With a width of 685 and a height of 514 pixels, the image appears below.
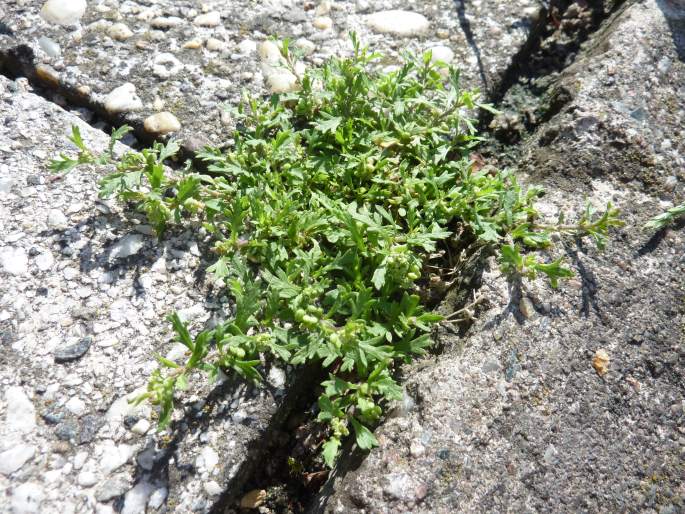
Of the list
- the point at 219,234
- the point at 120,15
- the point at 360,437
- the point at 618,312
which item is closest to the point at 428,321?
the point at 360,437

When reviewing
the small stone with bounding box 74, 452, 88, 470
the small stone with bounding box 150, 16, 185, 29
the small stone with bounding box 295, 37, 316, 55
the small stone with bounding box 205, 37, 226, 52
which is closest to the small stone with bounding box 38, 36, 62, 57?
the small stone with bounding box 150, 16, 185, 29

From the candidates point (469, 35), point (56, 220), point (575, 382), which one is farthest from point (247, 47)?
point (575, 382)

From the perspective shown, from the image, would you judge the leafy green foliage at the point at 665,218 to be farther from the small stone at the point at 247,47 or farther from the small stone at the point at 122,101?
the small stone at the point at 122,101

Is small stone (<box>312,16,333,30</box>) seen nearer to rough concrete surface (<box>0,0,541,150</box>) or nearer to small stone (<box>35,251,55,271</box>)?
rough concrete surface (<box>0,0,541,150</box>)

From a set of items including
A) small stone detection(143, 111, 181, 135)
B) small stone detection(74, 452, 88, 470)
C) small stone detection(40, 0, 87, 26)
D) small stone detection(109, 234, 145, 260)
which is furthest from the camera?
small stone detection(40, 0, 87, 26)

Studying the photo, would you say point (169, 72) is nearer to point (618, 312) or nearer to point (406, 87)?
point (406, 87)

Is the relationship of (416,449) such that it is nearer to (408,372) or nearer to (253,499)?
(408,372)

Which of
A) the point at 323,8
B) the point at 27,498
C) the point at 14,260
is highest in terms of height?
the point at 323,8
